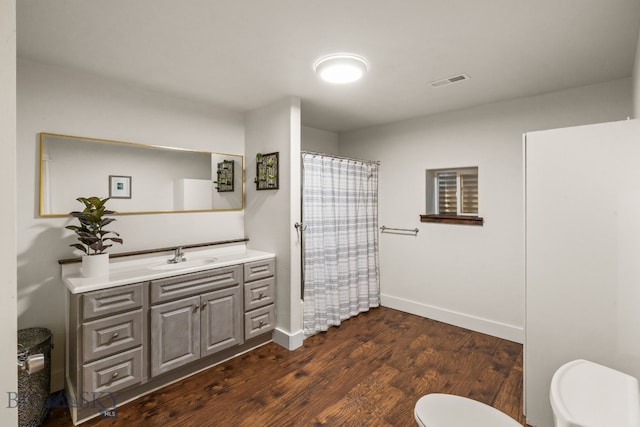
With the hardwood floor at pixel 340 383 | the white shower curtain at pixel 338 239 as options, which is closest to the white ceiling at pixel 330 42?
the white shower curtain at pixel 338 239

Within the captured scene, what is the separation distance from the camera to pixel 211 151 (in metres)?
3.15

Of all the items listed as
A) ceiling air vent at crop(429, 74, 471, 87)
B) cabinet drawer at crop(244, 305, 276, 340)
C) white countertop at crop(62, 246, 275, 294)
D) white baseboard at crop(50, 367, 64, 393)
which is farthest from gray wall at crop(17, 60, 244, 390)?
ceiling air vent at crop(429, 74, 471, 87)

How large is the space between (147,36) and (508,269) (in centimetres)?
360

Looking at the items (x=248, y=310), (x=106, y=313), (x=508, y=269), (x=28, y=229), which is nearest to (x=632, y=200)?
(x=508, y=269)

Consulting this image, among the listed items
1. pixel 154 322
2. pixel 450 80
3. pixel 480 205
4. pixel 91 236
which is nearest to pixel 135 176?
pixel 91 236

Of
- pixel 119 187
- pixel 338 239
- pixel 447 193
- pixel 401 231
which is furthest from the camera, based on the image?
pixel 401 231

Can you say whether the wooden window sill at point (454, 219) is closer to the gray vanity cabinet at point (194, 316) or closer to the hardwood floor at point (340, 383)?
the hardwood floor at point (340, 383)

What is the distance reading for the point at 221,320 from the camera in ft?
8.61

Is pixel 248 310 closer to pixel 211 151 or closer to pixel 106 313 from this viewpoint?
pixel 106 313

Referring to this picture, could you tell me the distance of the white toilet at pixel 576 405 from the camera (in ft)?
3.98

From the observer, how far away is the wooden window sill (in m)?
3.29

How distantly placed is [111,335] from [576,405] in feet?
8.50

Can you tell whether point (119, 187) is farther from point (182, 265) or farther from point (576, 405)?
point (576, 405)

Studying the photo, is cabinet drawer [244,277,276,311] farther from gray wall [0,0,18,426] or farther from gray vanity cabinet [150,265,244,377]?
gray wall [0,0,18,426]
